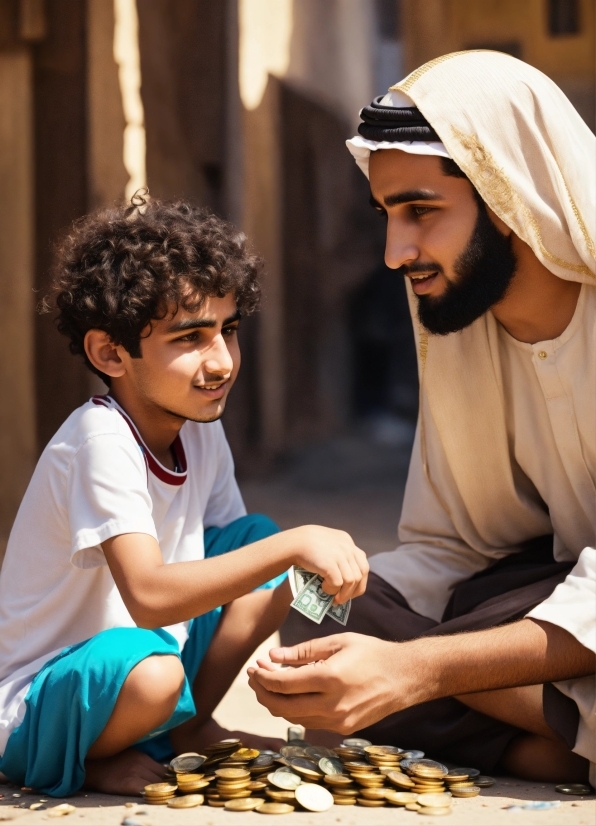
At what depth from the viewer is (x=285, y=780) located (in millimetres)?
2896

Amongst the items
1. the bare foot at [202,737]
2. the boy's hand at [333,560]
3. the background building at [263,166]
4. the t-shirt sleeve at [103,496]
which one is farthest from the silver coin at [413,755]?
the background building at [263,166]

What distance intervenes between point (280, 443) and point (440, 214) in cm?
682

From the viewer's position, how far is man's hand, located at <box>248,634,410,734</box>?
2.86 m

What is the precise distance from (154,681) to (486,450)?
1275mm

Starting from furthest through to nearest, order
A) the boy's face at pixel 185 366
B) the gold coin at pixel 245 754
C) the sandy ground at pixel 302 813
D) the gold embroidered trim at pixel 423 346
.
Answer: the gold embroidered trim at pixel 423 346, the boy's face at pixel 185 366, the gold coin at pixel 245 754, the sandy ground at pixel 302 813

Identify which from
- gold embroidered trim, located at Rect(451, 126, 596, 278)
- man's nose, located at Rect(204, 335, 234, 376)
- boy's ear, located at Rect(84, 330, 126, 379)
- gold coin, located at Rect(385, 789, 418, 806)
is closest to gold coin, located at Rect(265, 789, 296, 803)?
gold coin, located at Rect(385, 789, 418, 806)

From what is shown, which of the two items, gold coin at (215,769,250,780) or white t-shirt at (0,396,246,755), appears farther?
white t-shirt at (0,396,246,755)

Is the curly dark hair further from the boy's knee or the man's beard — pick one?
the boy's knee

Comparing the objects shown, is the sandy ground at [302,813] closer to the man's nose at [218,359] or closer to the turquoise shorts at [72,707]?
the turquoise shorts at [72,707]

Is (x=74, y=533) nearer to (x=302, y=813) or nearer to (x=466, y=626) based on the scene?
(x=302, y=813)

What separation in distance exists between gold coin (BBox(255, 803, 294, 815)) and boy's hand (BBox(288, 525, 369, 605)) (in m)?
0.52

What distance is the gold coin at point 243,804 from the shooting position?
111 inches

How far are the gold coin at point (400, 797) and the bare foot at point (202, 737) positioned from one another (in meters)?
0.58

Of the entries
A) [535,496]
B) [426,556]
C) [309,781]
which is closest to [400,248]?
[535,496]
